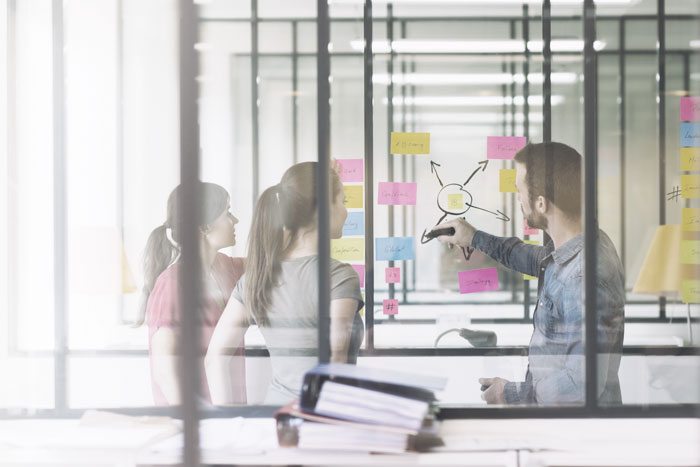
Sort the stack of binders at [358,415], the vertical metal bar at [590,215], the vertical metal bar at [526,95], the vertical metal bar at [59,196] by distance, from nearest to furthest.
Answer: the stack of binders at [358,415]
the vertical metal bar at [590,215]
the vertical metal bar at [59,196]
the vertical metal bar at [526,95]

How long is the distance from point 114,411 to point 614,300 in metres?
1.93

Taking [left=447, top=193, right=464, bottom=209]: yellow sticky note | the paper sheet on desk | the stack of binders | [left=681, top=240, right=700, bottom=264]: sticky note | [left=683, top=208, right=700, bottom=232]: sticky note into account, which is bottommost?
the paper sheet on desk

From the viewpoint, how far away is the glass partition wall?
205 cm

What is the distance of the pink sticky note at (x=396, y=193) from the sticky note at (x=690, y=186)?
1.93 metres

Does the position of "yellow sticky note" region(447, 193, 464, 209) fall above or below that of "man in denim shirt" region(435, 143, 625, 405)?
above

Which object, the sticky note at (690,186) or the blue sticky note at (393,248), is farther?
the blue sticky note at (393,248)

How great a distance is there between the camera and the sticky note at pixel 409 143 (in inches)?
183

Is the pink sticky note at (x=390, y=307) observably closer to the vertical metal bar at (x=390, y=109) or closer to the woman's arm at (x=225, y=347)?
the vertical metal bar at (x=390, y=109)

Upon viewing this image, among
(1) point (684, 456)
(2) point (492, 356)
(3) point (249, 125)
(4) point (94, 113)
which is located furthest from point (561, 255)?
(4) point (94, 113)

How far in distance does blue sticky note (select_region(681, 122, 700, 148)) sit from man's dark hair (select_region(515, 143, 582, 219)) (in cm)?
126

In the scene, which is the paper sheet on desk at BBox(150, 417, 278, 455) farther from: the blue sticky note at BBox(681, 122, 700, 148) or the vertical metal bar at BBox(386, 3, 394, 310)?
the blue sticky note at BBox(681, 122, 700, 148)

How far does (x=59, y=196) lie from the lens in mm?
3006

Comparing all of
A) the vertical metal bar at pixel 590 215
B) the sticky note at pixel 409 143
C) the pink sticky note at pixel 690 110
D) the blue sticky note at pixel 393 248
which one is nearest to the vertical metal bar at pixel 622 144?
the pink sticky note at pixel 690 110

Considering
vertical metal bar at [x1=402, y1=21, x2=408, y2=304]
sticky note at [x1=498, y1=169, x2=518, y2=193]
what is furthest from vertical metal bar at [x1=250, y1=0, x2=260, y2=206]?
sticky note at [x1=498, y1=169, x2=518, y2=193]
